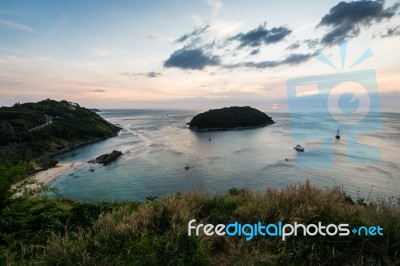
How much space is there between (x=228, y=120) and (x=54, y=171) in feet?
321

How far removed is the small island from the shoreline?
76.8 meters

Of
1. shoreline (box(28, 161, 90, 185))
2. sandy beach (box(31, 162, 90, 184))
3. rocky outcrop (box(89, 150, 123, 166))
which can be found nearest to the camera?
shoreline (box(28, 161, 90, 185))

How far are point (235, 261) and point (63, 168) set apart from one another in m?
64.0

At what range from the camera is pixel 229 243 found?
5.32 m

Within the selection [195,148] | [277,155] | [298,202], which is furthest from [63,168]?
[298,202]

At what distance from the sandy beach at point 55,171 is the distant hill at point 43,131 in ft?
42.9

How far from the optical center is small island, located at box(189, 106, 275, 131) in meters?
132

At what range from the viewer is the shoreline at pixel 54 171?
5015 centimetres

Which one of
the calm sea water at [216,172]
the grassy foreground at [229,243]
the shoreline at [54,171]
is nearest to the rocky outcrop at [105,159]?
the calm sea water at [216,172]

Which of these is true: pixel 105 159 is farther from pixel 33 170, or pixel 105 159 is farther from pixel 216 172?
pixel 216 172

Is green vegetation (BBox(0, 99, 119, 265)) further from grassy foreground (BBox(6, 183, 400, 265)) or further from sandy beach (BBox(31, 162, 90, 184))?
sandy beach (BBox(31, 162, 90, 184))

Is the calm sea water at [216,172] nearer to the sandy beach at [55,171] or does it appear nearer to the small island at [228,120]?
the sandy beach at [55,171]

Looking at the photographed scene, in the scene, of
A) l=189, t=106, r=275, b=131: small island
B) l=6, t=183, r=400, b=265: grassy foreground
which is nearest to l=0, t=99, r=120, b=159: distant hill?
l=189, t=106, r=275, b=131: small island
